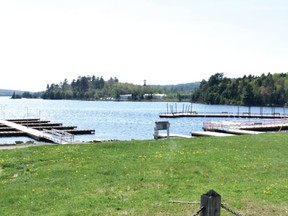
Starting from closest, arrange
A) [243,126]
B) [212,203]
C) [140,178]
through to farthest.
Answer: [212,203], [140,178], [243,126]

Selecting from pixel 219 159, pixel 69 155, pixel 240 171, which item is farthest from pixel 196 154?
pixel 69 155

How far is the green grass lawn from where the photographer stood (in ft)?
36.6

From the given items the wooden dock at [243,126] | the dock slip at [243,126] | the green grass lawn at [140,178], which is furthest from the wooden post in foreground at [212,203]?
the wooden dock at [243,126]

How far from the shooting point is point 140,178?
14.0 m

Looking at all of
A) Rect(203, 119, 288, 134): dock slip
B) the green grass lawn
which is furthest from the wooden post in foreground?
Rect(203, 119, 288, 134): dock slip

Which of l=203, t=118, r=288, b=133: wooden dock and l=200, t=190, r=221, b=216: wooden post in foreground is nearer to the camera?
l=200, t=190, r=221, b=216: wooden post in foreground

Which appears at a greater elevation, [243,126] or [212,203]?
Answer: [212,203]

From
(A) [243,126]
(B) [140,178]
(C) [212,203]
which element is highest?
(C) [212,203]

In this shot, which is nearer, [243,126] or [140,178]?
[140,178]

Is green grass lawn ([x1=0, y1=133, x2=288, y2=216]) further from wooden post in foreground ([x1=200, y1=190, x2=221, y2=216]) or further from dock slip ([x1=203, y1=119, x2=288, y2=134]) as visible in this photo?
dock slip ([x1=203, y1=119, x2=288, y2=134])

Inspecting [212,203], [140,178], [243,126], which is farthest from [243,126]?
[212,203]

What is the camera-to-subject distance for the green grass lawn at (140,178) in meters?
11.2

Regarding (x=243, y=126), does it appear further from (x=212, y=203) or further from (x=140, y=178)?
(x=212, y=203)

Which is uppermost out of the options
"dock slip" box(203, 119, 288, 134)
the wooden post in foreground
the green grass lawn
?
the wooden post in foreground
